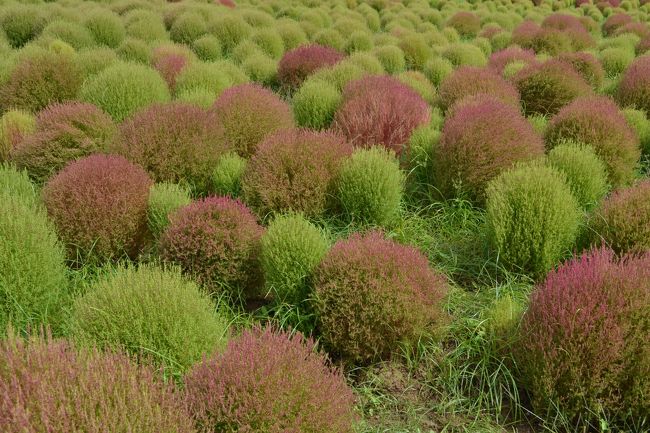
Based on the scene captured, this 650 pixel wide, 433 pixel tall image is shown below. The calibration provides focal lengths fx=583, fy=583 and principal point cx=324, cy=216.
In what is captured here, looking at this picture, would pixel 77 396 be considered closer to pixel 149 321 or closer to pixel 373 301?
pixel 149 321

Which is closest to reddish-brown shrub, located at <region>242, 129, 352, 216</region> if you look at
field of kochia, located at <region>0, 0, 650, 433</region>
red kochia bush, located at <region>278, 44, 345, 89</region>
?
field of kochia, located at <region>0, 0, 650, 433</region>

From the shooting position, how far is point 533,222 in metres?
3.61

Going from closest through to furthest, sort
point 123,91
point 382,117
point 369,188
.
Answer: point 369,188 → point 382,117 → point 123,91

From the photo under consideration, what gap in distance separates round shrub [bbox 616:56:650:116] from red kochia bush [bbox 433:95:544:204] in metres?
2.31

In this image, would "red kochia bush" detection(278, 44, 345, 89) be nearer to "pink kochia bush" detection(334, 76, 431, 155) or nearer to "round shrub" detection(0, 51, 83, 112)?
"pink kochia bush" detection(334, 76, 431, 155)

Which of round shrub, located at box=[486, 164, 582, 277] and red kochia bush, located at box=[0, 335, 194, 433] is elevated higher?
red kochia bush, located at box=[0, 335, 194, 433]

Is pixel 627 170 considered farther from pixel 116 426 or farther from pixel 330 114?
pixel 116 426

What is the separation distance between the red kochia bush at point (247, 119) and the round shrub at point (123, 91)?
0.89 metres

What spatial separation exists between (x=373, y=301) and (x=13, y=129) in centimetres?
388

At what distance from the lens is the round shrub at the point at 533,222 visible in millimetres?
3600

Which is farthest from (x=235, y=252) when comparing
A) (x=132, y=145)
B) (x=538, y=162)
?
(x=538, y=162)

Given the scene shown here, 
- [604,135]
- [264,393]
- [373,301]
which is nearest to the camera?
[264,393]

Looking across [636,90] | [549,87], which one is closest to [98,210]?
[549,87]

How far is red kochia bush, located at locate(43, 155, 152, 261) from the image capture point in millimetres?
3793
